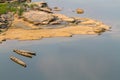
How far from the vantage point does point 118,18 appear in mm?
77688

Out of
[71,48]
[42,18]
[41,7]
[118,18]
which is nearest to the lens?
[71,48]

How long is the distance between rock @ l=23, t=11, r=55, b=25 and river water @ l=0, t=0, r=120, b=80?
8.80 metres

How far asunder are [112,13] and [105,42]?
832 inches

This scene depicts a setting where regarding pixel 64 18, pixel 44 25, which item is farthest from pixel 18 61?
pixel 64 18

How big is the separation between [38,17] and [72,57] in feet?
64.7

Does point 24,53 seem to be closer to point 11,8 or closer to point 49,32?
point 49,32

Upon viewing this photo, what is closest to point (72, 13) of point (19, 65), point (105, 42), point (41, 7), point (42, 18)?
point (41, 7)

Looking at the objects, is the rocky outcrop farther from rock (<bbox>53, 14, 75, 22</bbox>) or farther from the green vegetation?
rock (<bbox>53, 14, 75, 22</bbox>)

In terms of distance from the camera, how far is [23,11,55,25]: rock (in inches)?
2798

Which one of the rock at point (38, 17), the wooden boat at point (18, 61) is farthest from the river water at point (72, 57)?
the rock at point (38, 17)

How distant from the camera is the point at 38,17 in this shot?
71.9 m

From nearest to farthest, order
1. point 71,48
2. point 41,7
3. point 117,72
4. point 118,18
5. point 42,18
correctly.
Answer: point 117,72
point 71,48
point 42,18
point 118,18
point 41,7

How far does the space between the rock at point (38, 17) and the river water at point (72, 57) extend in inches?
346

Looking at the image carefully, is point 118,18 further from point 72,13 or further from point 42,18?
point 42,18
